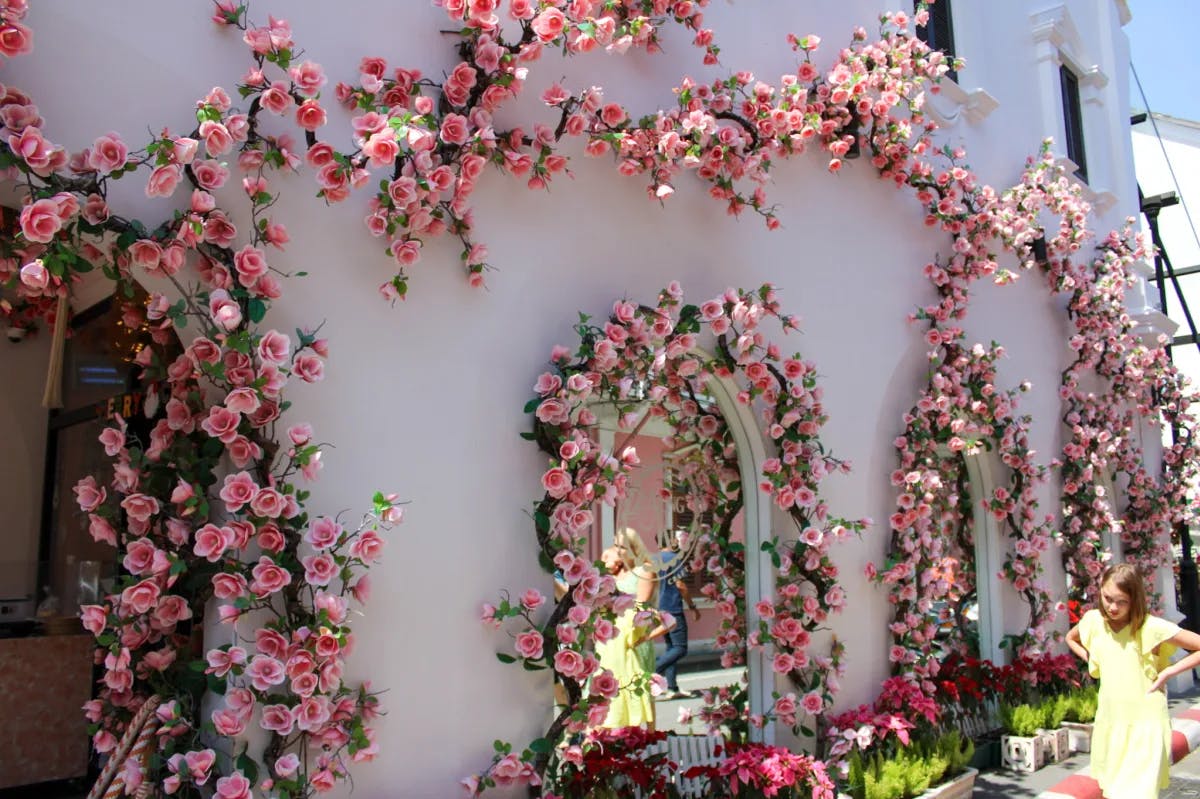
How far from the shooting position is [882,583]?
21.3 feet

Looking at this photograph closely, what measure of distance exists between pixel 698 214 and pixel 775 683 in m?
2.68

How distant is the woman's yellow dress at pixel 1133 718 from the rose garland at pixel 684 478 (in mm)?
1441

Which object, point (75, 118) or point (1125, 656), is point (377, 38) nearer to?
point (75, 118)

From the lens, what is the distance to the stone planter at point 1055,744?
7.43 m

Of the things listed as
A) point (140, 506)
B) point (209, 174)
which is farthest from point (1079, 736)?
point (209, 174)

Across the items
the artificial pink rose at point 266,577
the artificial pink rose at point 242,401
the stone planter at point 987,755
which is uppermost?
the artificial pink rose at point 242,401

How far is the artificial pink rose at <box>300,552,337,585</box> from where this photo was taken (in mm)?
3482

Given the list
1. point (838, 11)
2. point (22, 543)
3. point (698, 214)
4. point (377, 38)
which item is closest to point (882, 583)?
point (698, 214)

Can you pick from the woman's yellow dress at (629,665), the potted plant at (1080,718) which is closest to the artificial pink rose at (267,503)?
the woman's yellow dress at (629,665)

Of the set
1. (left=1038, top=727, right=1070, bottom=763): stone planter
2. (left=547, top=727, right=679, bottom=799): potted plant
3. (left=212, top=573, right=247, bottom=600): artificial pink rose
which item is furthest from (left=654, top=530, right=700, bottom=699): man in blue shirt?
(left=1038, top=727, right=1070, bottom=763): stone planter

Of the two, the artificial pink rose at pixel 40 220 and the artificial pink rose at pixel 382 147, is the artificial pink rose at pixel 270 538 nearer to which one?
the artificial pink rose at pixel 40 220

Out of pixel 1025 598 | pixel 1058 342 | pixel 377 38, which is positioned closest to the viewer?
pixel 377 38

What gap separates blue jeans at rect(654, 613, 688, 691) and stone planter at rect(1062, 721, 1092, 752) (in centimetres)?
406

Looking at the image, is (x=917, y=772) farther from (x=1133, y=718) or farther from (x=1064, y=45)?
(x=1064, y=45)
